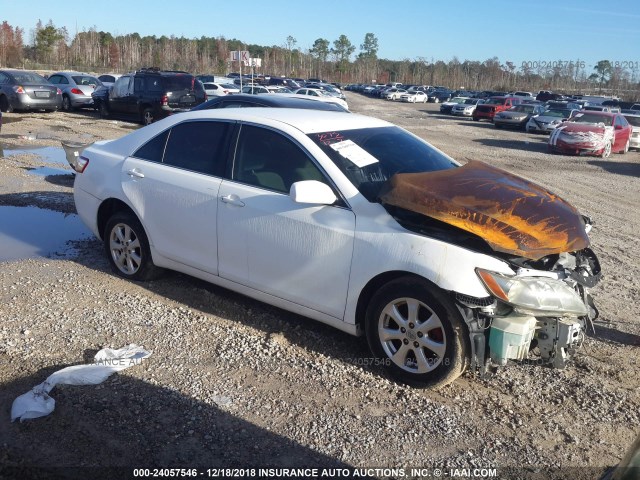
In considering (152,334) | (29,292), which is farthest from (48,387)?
(29,292)

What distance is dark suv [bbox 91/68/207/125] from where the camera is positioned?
63.7 ft

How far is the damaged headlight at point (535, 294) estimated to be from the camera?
3.81 m

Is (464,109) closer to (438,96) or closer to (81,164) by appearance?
(438,96)

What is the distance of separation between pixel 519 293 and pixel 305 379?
1489 mm

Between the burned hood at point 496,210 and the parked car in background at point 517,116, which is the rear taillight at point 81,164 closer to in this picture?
the burned hood at point 496,210

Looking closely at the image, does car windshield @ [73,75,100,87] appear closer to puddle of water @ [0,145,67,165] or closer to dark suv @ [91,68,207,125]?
dark suv @ [91,68,207,125]

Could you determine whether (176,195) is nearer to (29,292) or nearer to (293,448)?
(29,292)

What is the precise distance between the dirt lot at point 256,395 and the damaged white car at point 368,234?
0.96ft

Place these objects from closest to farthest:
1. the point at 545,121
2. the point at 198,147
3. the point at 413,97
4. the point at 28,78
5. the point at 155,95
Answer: the point at 198,147
the point at 155,95
the point at 28,78
the point at 545,121
the point at 413,97

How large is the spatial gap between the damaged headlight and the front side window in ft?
4.69

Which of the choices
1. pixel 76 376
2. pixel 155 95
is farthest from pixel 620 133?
pixel 76 376

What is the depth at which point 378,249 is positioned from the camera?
415 cm

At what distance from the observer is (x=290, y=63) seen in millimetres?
117812

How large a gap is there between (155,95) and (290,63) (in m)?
102
